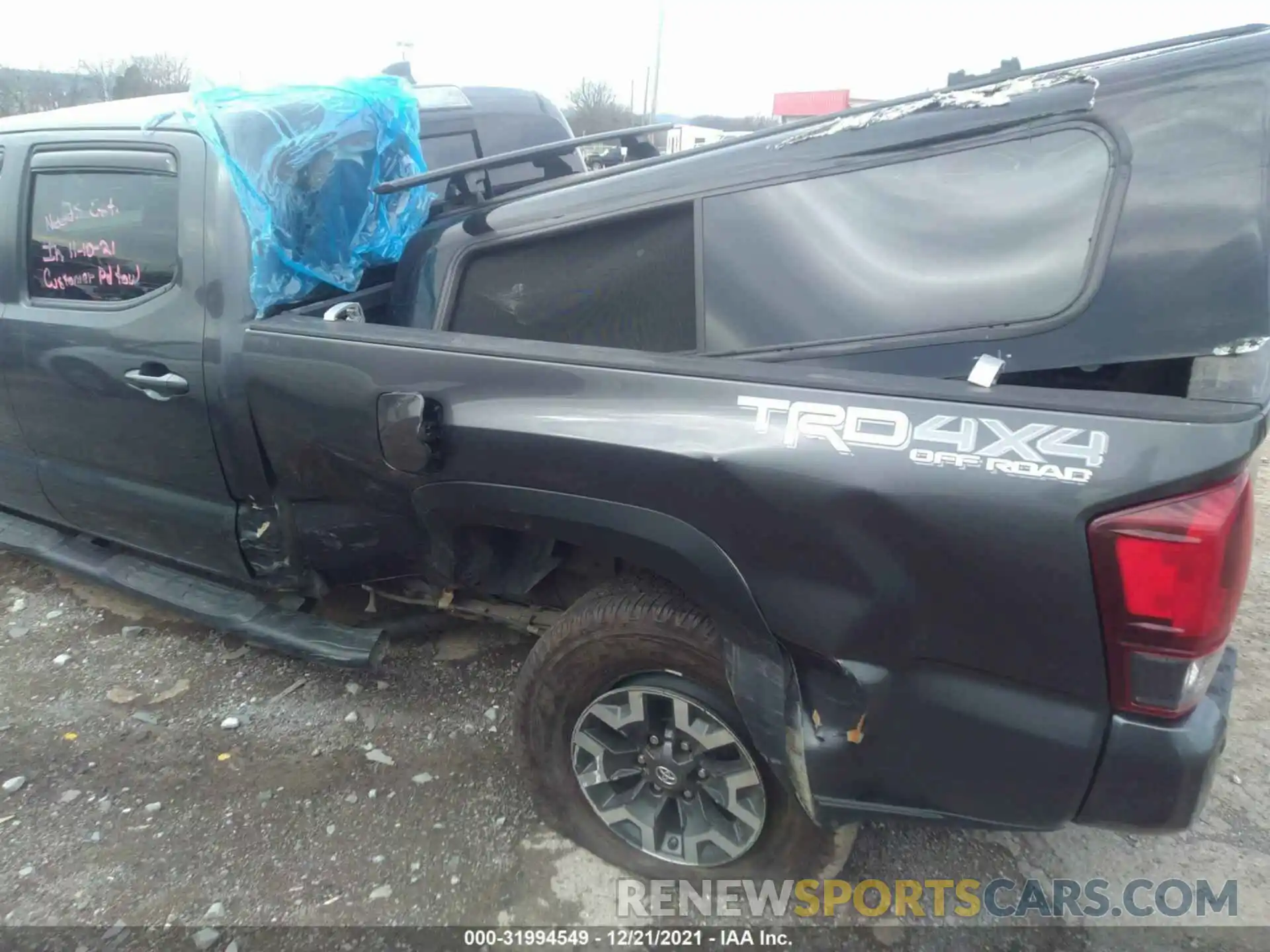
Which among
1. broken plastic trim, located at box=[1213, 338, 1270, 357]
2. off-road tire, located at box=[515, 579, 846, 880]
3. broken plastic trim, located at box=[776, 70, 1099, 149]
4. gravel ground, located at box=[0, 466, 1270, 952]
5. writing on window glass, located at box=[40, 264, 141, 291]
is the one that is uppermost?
broken plastic trim, located at box=[776, 70, 1099, 149]

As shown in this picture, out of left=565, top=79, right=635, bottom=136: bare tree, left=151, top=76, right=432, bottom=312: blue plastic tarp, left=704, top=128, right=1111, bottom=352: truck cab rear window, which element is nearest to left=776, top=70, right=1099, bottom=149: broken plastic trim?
left=704, top=128, right=1111, bottom=352: truck cab rear window

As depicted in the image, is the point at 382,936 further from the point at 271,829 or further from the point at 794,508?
the point at 794,508

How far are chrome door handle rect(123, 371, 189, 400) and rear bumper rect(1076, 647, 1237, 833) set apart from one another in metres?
2.59

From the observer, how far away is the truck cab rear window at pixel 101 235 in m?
2.70

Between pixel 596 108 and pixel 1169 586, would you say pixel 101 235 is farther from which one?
pixel 596 108

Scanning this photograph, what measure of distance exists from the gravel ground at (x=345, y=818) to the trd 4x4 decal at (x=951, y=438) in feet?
4.40

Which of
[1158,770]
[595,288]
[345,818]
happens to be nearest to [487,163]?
[595,288]

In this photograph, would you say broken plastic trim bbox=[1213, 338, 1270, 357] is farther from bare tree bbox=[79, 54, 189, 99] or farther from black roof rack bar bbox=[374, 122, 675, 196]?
bare tree bbox=[79, 54, 189, 99]

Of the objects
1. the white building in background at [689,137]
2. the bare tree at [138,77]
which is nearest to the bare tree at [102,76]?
the bare tree at [138,77]

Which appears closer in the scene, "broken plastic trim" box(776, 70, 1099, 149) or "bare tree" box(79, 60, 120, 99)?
"broken plastic trim" box(776, 70, 1099, 149)

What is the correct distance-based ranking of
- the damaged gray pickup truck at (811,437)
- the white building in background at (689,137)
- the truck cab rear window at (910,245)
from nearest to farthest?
the damaged gray pickup truck at (811,437)
the truck cab rear window at (910,245)
the white building in background at (689,137)

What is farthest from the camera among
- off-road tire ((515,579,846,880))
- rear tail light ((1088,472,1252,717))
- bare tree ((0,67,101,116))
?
bare tree ((0,67,101,116))

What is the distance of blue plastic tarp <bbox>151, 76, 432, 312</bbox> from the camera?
249 cm

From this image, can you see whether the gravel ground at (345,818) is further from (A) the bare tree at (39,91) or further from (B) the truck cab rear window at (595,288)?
(A) the bare tree at (39,91)
